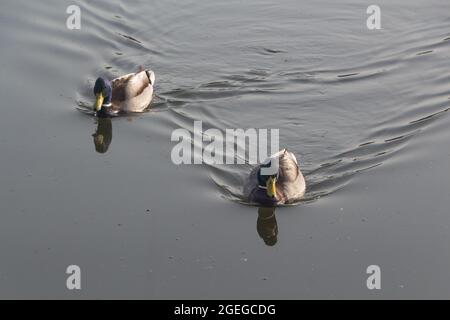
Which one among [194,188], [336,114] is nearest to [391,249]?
[194,188]

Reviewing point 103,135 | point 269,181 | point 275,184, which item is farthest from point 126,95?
point 269,181

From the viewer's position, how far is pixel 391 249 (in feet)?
42.0

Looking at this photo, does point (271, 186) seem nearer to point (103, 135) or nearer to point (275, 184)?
point (275, 184)

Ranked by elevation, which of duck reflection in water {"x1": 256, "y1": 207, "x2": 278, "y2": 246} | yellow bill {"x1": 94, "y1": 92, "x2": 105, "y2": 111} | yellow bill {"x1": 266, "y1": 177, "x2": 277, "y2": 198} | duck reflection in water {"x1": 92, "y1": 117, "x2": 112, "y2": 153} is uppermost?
yellow bill {"x1": 94, "y1": 92, "x2": 105, "y2": 111}

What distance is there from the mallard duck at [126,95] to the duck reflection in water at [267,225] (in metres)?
4.22

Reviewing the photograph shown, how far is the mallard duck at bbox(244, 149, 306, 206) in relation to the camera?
13680 mm

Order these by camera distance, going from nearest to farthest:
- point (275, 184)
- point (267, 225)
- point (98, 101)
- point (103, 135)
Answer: point (267, 225) < point (275, 184) < point (103, 135) < point (98, 101)

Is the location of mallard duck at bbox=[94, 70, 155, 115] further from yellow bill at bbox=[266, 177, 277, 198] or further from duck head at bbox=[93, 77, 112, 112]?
yellow bill at bbox=[266, 177, 277, 198]

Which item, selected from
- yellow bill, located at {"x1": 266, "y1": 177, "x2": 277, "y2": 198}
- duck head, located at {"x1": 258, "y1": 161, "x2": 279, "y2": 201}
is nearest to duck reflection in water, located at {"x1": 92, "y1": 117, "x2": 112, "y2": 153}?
duck head, located at {"x1": 258, "y1": 161, "x2": 279, "y2": 201}

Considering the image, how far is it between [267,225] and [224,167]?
1576 mm

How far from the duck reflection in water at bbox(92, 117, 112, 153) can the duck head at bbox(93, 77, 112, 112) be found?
26cm

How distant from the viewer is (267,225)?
44.3 feet

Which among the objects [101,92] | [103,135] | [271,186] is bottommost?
[271,186]
